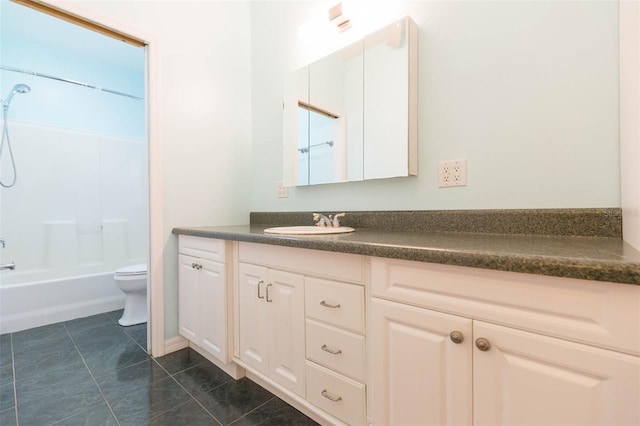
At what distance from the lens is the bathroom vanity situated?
1.86 feet

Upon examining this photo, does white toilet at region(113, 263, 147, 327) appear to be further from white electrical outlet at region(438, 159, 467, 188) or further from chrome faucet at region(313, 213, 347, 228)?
white electrical outlet at region(438, 159, 467, 188)

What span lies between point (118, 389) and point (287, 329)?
3.14 ft

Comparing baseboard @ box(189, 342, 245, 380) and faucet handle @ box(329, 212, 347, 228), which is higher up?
faucet handle @ box(329, 212, 347, 228)

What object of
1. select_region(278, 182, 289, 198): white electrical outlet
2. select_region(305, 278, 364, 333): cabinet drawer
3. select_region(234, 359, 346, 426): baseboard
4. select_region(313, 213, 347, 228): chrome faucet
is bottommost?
select_region(234, 359, 346, 426): baseboard

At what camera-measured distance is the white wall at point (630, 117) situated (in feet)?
2.32

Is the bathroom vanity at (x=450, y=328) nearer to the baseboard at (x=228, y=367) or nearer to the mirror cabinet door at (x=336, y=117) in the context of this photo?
the baseboard at (x=228, y=367)

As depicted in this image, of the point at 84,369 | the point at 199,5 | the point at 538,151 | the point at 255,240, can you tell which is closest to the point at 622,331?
the point at 538,151

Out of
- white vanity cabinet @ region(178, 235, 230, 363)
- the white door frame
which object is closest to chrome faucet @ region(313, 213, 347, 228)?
white vanity cabinet @ region(178, 235, 230, 363)

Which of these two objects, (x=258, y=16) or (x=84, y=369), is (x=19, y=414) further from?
(x=258, y=16)

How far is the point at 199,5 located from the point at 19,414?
7.99 feet

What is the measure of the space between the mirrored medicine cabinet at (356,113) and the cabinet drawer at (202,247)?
0.65 metres

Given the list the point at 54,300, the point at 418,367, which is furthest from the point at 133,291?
the point at 418,367

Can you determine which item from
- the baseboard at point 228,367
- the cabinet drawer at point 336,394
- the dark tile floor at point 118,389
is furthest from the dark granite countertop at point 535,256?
the baseboard at point 228,367

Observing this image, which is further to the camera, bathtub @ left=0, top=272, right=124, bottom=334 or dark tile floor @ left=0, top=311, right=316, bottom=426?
bathtub @ left=0, top=272, right=124, bottom=334
